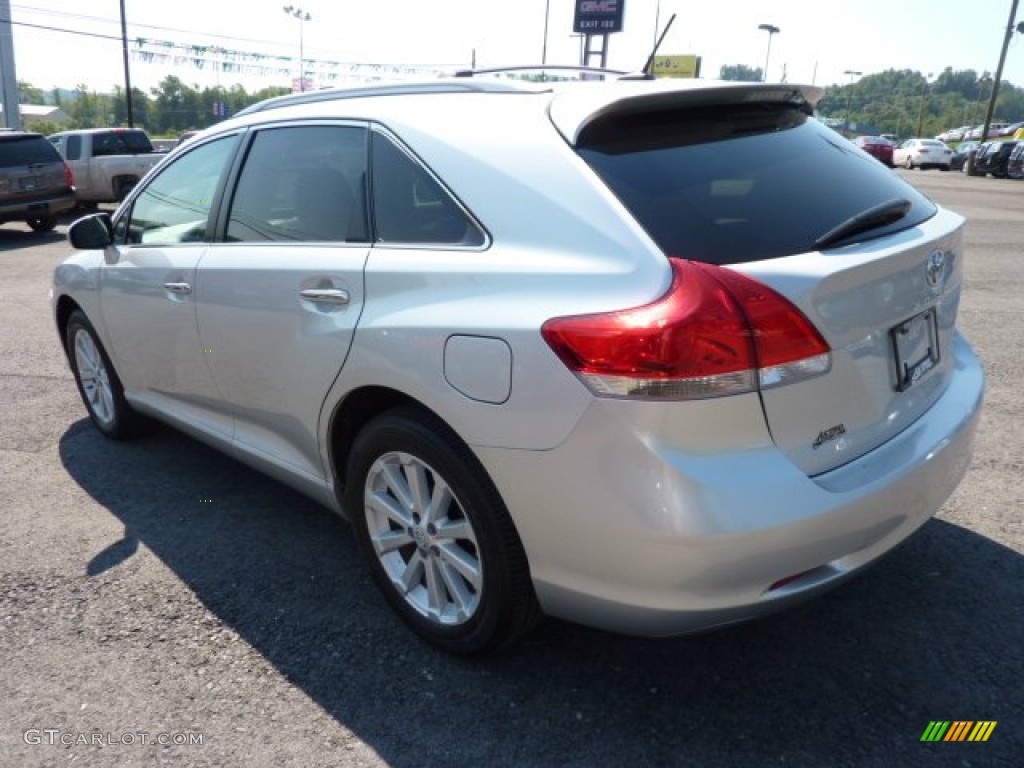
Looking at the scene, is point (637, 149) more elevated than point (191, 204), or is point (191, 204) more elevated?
point (637, 149)

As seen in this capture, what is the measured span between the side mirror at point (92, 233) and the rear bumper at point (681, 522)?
2.79 m

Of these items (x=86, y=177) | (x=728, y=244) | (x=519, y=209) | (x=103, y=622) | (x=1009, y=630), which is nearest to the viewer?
(x=728, y=244)

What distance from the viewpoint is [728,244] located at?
6.94 feet

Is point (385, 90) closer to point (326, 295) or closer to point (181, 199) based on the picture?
point (326, 295)

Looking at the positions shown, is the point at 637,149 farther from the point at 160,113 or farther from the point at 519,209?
the point at 160,113

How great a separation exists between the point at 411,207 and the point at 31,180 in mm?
14234

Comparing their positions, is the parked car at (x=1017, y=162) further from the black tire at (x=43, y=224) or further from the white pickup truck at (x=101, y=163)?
the black tire at (x=43, y=224)

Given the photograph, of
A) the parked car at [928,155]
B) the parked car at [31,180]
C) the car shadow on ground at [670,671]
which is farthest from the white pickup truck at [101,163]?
the parked car at [928,155]

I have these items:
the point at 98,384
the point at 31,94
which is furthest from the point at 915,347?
the point at 31,94

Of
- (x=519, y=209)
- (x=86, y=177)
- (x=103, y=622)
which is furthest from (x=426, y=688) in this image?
(x=86, y=177)

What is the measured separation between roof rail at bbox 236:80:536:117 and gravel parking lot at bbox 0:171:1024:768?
1.74 m

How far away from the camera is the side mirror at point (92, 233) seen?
4.02m

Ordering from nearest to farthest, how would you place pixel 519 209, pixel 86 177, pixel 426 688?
pixel 519 209 < pixel 426 688 < pixel 86 177

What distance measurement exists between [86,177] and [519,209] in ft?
61.0
